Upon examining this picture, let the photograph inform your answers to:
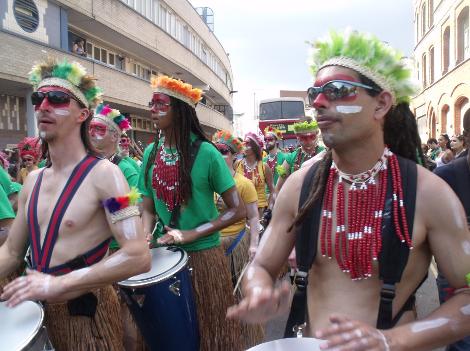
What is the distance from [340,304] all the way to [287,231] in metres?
0.35

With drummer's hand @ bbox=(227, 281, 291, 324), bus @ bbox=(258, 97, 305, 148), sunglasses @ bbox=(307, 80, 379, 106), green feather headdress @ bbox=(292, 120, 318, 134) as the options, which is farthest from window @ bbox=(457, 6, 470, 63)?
drummer's hand @ bbox=(227, 281, 291, 324)

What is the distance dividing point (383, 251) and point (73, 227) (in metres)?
1.50

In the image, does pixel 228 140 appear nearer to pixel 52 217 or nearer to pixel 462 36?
pixel 52 217

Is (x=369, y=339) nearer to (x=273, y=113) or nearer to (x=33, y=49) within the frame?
(x=33, y=49)

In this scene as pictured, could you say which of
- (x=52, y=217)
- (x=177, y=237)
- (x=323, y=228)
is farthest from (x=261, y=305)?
(x=177, y=237)

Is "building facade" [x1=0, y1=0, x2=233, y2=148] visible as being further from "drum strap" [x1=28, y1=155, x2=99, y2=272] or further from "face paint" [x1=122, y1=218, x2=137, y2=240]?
"face paint" [x1=122, y1=218, x2=137, y2=240]

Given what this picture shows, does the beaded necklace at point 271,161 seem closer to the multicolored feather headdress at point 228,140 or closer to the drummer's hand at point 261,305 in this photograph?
the multicolored feather headdress at point 228,140

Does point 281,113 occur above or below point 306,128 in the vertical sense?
above

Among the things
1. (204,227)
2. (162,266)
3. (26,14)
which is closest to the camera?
(162,266)

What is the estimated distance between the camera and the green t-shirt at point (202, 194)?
139 inches

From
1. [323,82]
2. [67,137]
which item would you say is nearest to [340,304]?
[323,82]

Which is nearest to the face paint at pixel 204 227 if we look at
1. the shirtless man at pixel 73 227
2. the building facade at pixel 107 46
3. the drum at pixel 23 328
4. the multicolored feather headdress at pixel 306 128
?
the shirtless man at pixel 73 227

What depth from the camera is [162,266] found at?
2943 millimetres

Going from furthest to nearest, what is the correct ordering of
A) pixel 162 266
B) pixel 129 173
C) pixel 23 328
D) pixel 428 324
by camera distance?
pixel 129 173 → pixel 162 266 → pixel 23 328 → pixel 428 324
